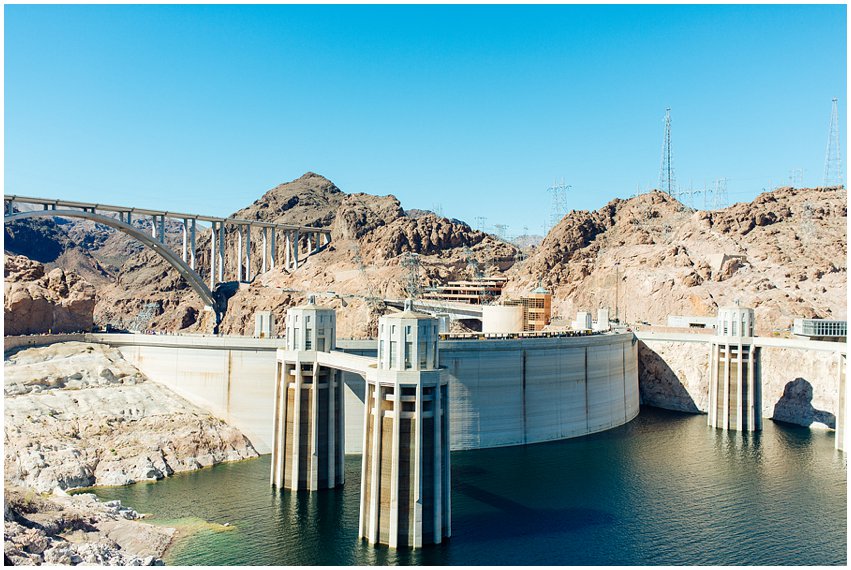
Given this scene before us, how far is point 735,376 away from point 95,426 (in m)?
61.2

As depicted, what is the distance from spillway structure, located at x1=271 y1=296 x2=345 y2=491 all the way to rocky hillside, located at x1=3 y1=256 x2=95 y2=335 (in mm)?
32348

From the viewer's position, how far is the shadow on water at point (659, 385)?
85.8 meters

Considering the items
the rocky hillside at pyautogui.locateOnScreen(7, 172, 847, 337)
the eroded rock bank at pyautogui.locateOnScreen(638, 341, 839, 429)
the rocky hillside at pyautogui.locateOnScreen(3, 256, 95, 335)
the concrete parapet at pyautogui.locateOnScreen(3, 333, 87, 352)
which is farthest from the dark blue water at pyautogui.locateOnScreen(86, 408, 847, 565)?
the rocky hillside at pyautogui.locateOnScreen(7, 172, 847, 337)

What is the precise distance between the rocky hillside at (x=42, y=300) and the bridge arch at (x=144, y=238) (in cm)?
1523

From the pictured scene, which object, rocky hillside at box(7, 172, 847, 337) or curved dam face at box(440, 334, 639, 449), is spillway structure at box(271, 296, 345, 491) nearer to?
curved dam face at box(440, 334, 639, 449)

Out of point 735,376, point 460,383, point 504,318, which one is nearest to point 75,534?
point 460,383

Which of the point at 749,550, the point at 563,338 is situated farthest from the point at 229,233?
the point at 749,550

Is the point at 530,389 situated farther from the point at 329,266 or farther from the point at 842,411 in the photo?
the point at 329,266

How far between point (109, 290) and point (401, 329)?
465 ft

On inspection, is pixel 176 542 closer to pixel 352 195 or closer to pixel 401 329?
pixel 401 329

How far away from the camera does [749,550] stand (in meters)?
40.7

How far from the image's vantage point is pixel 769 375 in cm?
8169

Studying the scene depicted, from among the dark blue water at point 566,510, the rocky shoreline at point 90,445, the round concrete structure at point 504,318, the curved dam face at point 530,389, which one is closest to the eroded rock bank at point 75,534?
the rocky shoreline at point 90,445

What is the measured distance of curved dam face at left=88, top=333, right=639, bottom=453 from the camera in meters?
61.4
